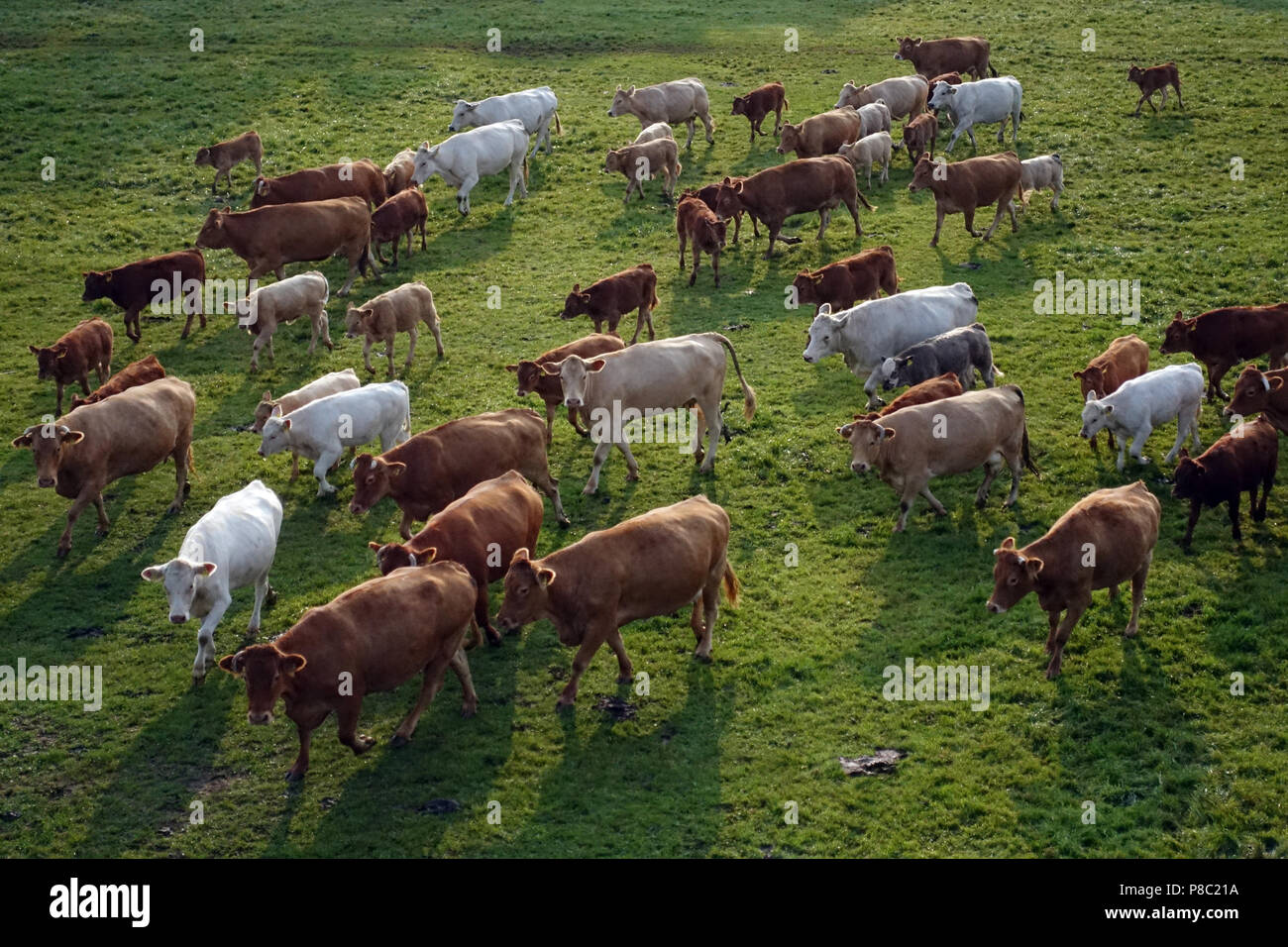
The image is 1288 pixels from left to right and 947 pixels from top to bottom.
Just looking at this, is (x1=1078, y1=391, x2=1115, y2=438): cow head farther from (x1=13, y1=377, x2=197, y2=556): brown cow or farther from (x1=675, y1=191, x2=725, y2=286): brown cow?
(x1=13, y1=377, x2=197, y2=556): brown cow

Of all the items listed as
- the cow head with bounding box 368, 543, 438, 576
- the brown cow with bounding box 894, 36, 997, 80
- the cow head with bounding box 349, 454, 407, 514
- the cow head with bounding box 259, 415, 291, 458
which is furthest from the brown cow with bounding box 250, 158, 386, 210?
the brown cow with bounding box 894, 36, 997, 80

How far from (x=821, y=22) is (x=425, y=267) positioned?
19728mm

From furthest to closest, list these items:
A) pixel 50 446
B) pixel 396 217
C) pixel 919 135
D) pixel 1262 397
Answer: pixel 919 135 → pixel 396 217 → pixel 1262 397 → pixel 50 446

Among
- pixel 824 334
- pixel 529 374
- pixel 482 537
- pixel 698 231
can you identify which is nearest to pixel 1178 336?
pixel 824 334

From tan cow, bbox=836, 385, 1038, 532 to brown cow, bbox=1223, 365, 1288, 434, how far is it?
2671 millimetres

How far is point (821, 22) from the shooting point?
37.4 meters

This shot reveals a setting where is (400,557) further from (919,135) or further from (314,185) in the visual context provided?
(919,135)

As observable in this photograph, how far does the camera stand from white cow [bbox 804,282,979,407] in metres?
18.0

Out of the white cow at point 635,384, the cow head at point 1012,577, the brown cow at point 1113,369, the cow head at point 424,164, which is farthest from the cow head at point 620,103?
the cow head at point 1012,577

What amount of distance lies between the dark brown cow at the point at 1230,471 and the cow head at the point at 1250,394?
3.30 feet

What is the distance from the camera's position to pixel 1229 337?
16.9m

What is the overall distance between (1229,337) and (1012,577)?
23.6 ft
